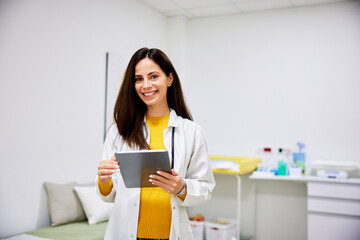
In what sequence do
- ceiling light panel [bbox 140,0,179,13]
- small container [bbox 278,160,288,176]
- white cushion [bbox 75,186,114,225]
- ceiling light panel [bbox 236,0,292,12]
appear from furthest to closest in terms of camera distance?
1. ceiling light panel [bbox 140,0,179,13]
2. ceiling light panel [bbox 236,0,292,12]
3. small container [bbox 278,160,288,176]
4. white cushion [bbox 75,186,114,225]

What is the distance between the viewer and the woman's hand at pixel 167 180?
135 cm

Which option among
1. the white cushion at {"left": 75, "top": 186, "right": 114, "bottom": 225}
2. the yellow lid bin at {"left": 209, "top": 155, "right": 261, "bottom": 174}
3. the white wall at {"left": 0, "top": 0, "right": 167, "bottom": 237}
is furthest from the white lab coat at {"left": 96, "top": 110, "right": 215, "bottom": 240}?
the yellow lid bin at {"left": 209, "top": 155, "right": 261, "bottom": 174}

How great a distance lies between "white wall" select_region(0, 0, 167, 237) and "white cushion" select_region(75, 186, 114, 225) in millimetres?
190

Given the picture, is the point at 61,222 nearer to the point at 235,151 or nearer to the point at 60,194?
the point at 60,194

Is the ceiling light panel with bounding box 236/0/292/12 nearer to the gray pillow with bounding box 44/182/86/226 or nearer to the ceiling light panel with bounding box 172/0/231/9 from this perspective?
the ceiling light panel with bounding box 172/0/231/9

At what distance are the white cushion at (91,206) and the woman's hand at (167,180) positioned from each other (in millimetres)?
1691

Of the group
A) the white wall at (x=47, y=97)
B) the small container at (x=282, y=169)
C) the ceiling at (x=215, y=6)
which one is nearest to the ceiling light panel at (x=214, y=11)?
the ceiling at (x=215, y=6)

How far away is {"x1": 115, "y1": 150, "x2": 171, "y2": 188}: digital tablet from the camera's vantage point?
129 cm

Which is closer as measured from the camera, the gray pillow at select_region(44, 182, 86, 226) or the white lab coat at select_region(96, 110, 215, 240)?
the white lab coat at select_region(96, 110, 215, 240)

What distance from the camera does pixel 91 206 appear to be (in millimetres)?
2908

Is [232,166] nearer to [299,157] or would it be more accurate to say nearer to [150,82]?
[299,157]

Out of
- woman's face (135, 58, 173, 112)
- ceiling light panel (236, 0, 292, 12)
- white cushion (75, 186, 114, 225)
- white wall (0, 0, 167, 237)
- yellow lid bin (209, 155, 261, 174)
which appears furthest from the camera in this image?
ceiling light panel (236, 0, 292, 12)

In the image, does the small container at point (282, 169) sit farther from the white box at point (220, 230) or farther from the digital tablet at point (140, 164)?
the digital tablet at point (140, 164)

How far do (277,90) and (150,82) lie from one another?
2813 millimetres
